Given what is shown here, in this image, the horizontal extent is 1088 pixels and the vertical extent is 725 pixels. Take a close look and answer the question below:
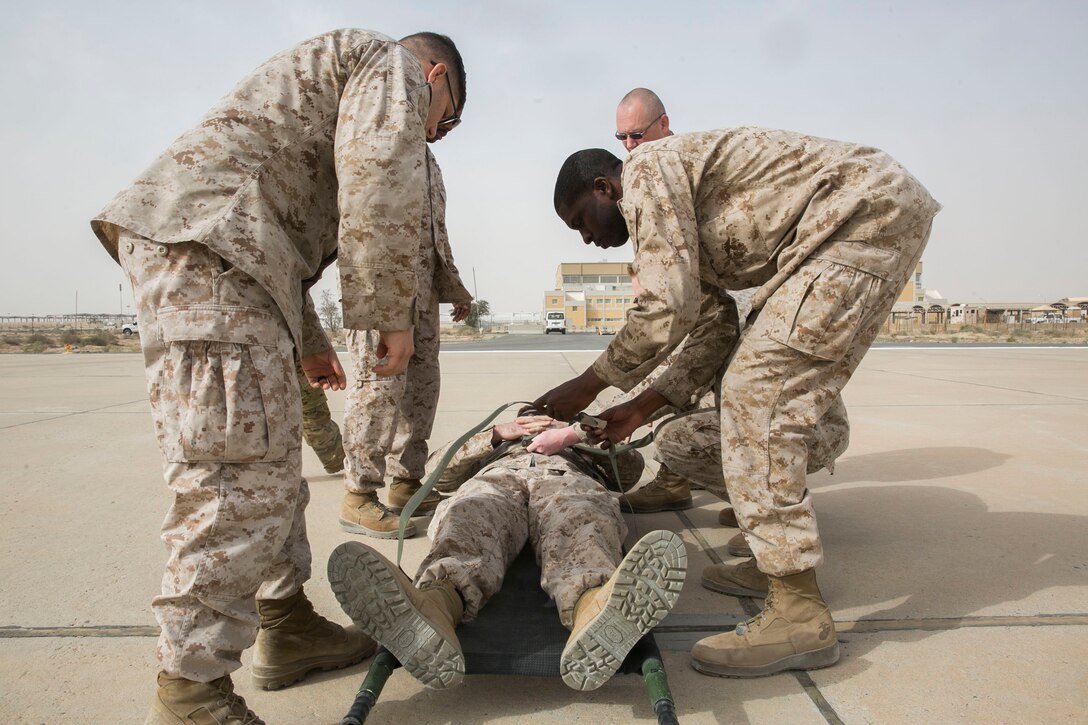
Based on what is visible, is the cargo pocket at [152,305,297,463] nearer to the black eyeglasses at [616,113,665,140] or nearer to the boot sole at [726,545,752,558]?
the boot sole at [726,545,752,558]

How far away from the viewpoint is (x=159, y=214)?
59.7 inches

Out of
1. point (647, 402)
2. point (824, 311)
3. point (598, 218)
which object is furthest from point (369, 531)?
point (824, 311)

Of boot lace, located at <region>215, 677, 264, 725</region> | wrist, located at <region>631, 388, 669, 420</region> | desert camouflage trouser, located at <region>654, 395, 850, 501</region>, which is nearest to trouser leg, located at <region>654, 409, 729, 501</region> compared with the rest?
desert camouflage trouser, located at <region>654, 395, 850, 501</region>

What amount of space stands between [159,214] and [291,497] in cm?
69

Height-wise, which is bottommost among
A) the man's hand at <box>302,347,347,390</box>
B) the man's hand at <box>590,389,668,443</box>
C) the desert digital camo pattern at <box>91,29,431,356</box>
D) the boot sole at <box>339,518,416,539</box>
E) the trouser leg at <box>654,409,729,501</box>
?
the boot sole at <box>339,518,416,539</box>

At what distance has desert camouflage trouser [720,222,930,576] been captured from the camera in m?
1.94

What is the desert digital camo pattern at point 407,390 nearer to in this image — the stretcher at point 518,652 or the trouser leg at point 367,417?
the trouser leg at point 367,417

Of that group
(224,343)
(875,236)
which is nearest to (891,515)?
(875,236)

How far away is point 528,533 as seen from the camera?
2.48 m

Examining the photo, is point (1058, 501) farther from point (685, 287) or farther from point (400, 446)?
point (400, 446)

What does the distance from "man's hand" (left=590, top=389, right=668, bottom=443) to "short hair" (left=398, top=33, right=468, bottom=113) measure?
4.10ft

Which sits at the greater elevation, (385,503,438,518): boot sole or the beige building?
the beige building

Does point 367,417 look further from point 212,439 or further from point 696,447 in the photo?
point 212,439

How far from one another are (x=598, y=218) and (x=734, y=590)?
1.34 metres
